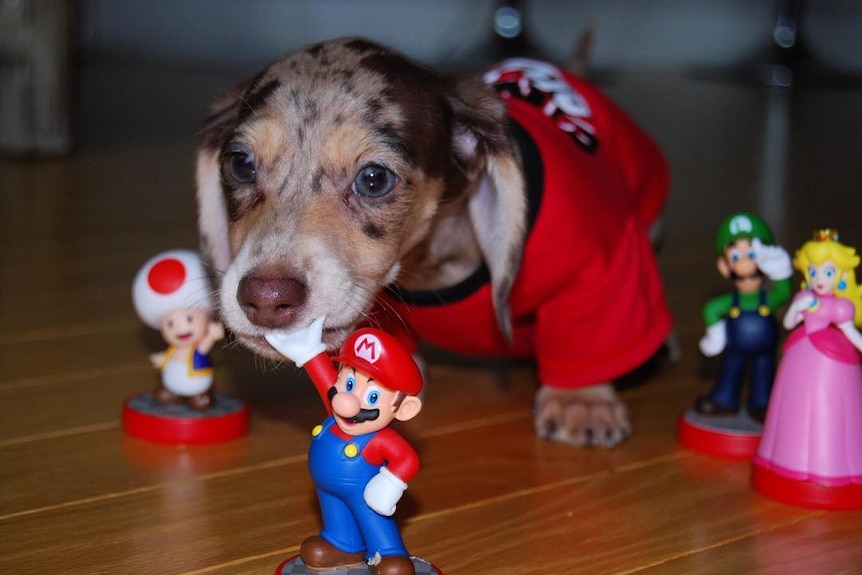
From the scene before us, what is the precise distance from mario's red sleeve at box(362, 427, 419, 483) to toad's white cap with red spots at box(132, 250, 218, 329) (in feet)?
2.91

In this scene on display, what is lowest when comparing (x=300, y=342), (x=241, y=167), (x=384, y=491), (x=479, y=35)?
(x=479, y=35)

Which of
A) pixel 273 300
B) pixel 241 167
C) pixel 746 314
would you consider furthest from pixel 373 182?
pixel 746 314

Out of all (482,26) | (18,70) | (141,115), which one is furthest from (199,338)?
(482,26)

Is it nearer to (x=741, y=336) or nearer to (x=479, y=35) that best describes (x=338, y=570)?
(x=741, y=336)

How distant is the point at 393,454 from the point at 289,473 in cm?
71

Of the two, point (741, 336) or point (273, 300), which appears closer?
point (273, 300)

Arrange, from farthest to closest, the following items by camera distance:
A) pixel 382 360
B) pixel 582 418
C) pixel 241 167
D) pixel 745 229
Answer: pixel 582 418 < pixel 745 229 < pixel 241 167 < pixel 382 360

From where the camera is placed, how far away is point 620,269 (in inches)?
115

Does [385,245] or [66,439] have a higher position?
[385,245]

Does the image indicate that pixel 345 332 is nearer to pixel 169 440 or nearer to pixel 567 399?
pixel 169 440

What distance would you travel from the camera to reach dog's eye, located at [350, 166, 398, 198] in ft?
7.97

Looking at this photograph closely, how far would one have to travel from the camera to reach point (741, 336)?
2678 mm

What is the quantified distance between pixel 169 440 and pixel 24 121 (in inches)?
177

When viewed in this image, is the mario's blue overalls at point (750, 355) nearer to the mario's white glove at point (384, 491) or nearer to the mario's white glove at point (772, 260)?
the mario's white glove at point (772, 260)
